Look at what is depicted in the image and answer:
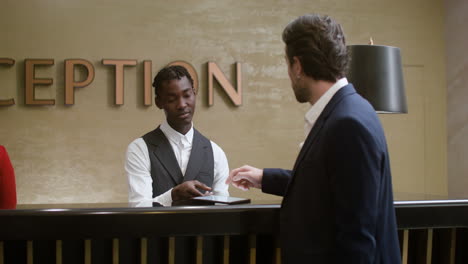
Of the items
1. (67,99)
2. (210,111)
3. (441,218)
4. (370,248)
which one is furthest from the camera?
(210,111)

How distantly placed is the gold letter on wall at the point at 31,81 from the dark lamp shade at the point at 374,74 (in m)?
2.84

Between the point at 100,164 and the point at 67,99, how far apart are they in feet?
2.16

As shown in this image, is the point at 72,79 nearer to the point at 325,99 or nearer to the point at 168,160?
the point at 168,160

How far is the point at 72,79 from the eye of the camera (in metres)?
4.20

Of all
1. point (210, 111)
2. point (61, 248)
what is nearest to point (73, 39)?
point (210, 111)

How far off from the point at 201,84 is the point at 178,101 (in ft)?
7.02

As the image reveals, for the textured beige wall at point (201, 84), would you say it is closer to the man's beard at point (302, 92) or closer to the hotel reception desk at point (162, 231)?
the hotel reception desk at point (162, 231)

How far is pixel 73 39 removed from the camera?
4238 millimetres

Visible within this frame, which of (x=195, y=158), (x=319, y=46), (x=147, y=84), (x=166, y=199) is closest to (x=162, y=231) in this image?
(x=166, y=199)

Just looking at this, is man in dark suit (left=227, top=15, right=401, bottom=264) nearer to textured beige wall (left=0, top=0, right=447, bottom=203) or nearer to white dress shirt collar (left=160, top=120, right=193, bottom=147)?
white dress shirt collar (left=160, top=120, right=193, bottom=147)

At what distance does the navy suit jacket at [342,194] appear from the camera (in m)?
1.09

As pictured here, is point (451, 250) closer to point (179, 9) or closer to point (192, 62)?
point (192, 62)

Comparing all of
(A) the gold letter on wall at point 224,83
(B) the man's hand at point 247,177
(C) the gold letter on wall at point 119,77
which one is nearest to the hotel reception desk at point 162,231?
(B) the man's hand at point 247,177

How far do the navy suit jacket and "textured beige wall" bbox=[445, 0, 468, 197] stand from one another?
12.9 feet
